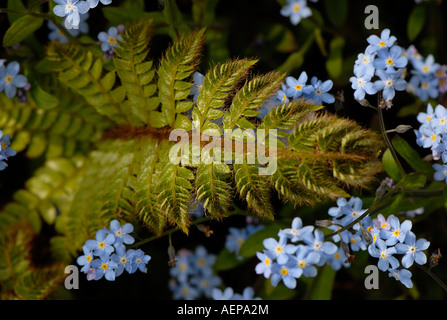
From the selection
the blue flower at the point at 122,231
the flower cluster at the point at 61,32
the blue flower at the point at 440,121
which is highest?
the flower cluster at the point at 61,32

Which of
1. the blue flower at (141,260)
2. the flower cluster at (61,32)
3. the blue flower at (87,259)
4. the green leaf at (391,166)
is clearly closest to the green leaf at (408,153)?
the green leaf at (391,166)

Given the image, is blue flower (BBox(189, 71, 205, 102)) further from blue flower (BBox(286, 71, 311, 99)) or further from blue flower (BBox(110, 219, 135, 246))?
blue flower (BBox(110, 219, 135, 246))

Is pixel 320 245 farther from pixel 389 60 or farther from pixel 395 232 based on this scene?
pixel 389 60

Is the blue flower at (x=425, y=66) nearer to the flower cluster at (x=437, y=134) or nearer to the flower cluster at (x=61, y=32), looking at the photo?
the flower cluster at (x=437, y=134)

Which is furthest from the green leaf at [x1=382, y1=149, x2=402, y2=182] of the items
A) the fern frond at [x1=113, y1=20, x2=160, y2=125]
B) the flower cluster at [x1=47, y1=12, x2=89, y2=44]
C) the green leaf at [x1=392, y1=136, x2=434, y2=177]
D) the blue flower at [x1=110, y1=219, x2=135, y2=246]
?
the flower cluster at [x1=47, y1=12, x2=89, y2=44]

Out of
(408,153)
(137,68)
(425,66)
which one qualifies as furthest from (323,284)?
(137,68)

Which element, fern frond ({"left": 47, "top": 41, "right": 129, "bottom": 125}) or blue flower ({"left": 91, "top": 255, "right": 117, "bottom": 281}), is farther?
fern frond ({"left": 47, "top": 41, "right": 129, "bottom": 125})
